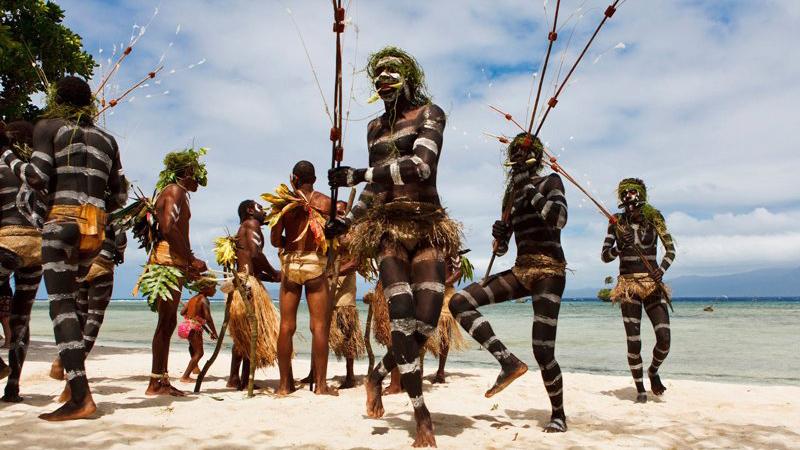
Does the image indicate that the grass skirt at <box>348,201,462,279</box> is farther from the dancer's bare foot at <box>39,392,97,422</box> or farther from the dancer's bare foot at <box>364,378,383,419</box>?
the dancer's bare foot at <box>39,392,97,422</box>

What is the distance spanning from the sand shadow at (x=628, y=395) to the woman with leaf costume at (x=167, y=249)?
4824mm

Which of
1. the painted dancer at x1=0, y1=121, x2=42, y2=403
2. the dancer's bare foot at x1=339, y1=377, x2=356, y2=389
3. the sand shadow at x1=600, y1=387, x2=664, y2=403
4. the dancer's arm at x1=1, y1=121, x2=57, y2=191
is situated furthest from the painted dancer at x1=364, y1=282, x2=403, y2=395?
the dancer's arm at x1=1, y1=121, x2=57, y2=191

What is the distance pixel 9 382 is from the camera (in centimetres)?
509

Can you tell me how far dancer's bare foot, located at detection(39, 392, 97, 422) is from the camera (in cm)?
422

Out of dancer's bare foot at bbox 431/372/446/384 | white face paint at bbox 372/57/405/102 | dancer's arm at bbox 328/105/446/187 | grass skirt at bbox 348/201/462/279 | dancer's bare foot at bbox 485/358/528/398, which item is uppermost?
white face paint at bbox 372/57/405/102

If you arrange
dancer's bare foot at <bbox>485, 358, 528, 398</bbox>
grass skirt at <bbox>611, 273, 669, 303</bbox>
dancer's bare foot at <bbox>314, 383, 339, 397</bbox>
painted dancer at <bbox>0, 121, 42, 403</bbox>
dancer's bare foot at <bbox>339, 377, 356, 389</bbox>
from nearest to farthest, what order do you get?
dancer's bare foot at <bbox>485, 358, 528, 398</bbox> < painted dancer at <bbox>0, 121, 42, 403</bbox> < dancer's bare foot at <bbox>314, 383, 339, 397</bbox> < grass skirt at <bbox>611, 273, 669, 303</bbox> < dancer's bare foot at <bbox>339, 377, 356, 389</bbox>

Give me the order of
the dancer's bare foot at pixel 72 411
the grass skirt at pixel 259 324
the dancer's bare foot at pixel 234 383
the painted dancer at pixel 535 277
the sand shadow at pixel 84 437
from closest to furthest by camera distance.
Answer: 1. the sand shadow at pixel 84 437
2. the dancer's bare foot at pixel 72 411
3. the painted dancer at pixel 535 277
4. the grass skirt at pixel 259 324
5. the dancer's bare foot at pixel 234 383

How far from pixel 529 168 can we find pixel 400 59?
141 centimetres

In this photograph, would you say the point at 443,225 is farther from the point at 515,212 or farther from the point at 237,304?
the point at 237,304

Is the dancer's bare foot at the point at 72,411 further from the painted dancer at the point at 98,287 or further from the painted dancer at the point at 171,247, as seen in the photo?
the painted dancer at the point at 98,287

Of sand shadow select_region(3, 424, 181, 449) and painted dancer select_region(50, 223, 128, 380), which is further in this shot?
painted dancer select_region(50, 223, 128, 380)

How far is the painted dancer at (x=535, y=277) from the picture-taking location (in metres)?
4.62

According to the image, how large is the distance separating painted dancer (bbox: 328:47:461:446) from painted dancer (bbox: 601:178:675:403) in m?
3.00

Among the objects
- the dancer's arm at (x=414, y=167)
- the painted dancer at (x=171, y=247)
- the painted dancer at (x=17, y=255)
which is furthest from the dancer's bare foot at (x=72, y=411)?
the dancer's arm at (x=414, y=167)
